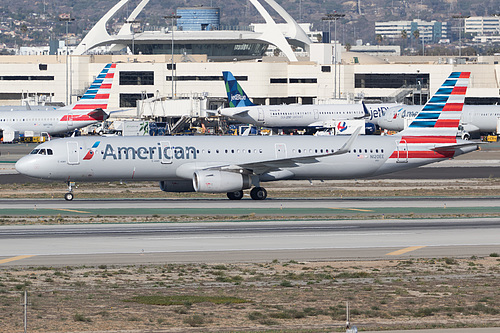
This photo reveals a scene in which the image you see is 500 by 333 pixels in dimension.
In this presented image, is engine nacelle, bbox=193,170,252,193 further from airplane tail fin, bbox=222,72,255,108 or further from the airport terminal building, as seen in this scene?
the airport terminal building

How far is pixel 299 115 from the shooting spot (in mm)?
136750

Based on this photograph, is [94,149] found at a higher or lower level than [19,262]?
higher

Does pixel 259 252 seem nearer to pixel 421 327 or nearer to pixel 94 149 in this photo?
pixel 421 327

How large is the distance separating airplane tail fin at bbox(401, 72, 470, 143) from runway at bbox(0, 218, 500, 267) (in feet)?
47.4

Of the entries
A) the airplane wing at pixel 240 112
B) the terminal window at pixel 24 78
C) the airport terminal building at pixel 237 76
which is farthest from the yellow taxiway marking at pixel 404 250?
the terminal window at pixel 24 78

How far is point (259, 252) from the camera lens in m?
35.8

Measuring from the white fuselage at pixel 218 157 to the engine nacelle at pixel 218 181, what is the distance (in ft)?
3.17

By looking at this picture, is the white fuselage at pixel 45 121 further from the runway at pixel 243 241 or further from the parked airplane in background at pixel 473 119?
the runway at pixel 243 241

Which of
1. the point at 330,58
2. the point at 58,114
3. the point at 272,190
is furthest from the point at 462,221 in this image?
the point at 330,58

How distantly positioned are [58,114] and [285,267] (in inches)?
3699

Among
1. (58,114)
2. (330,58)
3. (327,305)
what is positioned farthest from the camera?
(330,58)

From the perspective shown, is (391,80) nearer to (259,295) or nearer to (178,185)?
(178,185)

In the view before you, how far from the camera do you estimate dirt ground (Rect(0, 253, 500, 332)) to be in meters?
24.0

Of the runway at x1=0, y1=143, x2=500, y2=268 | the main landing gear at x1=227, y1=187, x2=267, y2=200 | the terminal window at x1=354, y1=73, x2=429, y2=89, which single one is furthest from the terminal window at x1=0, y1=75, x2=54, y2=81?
the main landing gear at x1=227, y1=187, x2=267, y2=200
